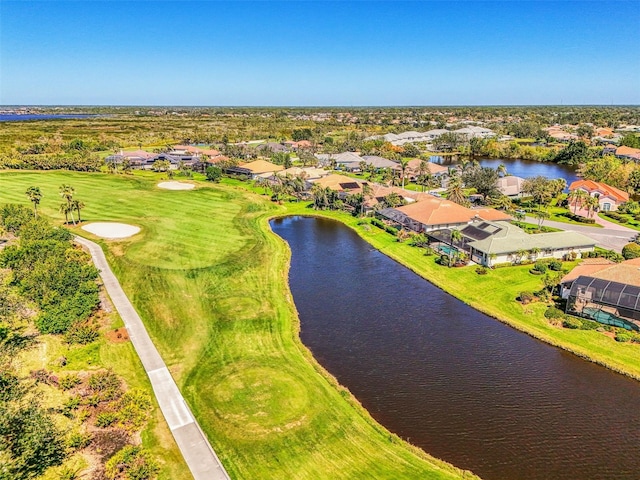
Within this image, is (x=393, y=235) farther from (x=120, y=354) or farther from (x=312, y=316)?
(x=120, y=354)

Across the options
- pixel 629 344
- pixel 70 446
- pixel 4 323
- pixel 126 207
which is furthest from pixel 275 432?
pixel 126 207

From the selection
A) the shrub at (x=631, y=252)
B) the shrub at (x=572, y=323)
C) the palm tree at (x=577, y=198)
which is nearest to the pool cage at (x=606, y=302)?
the shrub at (x=572, y=323)

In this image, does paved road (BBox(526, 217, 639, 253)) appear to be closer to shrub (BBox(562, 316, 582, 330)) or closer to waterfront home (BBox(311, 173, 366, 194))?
shrub (BBox(562, 316, 582, 330))

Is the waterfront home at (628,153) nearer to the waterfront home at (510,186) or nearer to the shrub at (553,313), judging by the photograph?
the waterfront home at (510,186)

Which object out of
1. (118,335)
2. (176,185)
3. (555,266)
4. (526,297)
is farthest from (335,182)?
(118,335)

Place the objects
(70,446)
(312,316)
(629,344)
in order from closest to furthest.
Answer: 1. (70,446)
2. (629,344)
3. (312,316)

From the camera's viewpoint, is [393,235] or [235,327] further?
[393,235]

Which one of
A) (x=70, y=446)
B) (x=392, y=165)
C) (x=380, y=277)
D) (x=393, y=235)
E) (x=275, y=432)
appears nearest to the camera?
(x=70, y=446)
